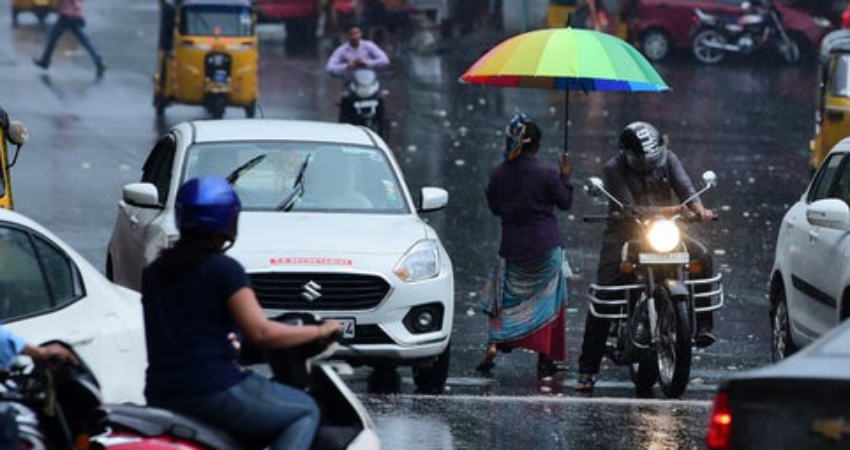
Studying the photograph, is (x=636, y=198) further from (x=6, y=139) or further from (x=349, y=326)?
(x=6, y=139)

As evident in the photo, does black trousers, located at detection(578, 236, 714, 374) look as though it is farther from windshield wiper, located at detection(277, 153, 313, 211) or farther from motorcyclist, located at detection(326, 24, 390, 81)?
motorcyclist, located at detection(326, 24, 390, 81)

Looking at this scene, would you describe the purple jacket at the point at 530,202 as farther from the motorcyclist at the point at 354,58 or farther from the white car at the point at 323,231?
the motorcyclist at the point at 354,58

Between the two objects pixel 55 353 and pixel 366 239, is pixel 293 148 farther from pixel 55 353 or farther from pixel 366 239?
pixel 55 353

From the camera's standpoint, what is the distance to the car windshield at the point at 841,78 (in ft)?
75.3

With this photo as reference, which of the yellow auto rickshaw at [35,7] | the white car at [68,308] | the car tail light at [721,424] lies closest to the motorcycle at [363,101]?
the white car at [68,308]

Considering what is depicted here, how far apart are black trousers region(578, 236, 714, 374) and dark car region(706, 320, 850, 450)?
18.4 ft

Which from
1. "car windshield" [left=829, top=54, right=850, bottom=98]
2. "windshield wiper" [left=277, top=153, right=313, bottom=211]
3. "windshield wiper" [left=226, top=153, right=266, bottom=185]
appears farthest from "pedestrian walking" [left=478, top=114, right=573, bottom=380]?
"car windshield" [left=829, top=54, right=850, bottom=98]

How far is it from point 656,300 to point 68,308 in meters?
4.27

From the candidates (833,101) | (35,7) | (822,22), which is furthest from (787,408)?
(35,7)

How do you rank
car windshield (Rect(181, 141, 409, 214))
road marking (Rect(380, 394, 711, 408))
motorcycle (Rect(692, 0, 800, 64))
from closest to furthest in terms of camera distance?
road marking (Rect(380, 394, 711, 408)), car windshield (Rect(181, 141, 409, 214)), motorcycle (Rect(692, 0, 800, 64))

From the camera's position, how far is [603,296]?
42.0 ft

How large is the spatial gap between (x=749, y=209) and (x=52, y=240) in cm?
1342

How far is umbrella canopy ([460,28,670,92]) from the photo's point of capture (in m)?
13.3

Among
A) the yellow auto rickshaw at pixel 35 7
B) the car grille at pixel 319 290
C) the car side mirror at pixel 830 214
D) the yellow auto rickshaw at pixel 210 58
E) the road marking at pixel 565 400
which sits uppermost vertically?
the car side mirror at pixel 830 214
